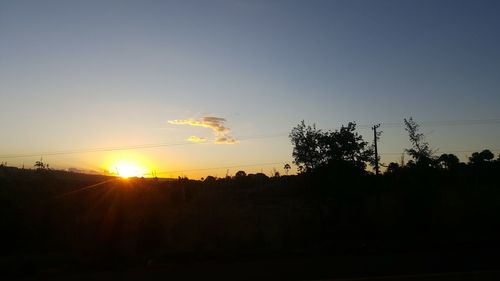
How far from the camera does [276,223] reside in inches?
950

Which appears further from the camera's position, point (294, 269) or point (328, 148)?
point (328, 148)

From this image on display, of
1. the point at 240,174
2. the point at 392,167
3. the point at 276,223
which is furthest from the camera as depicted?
the point at 240,174

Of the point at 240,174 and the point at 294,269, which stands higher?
the point at 240,174

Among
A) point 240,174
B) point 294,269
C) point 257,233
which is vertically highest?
point 240,174

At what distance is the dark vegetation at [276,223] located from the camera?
50.5ft

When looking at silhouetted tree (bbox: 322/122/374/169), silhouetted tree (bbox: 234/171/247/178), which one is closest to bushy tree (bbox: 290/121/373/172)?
silhouetted tree (bbox: 322/122/374/169)

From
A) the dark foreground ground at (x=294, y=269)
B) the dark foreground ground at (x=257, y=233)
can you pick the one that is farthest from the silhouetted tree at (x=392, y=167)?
the dark foreground ground at (x=294, y=269)

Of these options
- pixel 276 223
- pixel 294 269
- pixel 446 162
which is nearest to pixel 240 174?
pixel 446 162

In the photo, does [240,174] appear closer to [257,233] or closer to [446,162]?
[446,162]

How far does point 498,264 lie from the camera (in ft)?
38.3

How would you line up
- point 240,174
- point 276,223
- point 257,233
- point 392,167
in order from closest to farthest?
point 257,233
point 276,223
point 392,167
point 240,174

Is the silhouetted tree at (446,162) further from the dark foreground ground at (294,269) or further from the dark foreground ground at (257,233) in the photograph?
the dark foreground ground at (294,269)

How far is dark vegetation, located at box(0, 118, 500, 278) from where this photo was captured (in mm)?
15391

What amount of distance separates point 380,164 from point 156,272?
909 inches
